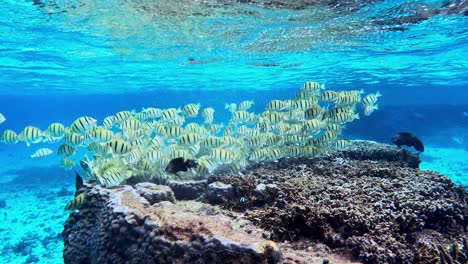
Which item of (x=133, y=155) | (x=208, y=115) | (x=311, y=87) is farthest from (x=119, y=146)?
(x=311, y=87)

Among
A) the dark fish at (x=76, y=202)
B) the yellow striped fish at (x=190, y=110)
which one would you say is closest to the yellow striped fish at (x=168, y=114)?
the yellow striped fish at (x=190, y=110)

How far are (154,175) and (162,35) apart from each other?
12433mm

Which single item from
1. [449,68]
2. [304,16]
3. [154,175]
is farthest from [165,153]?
[449,68]

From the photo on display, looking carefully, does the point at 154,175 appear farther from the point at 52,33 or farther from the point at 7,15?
the point at 52,33

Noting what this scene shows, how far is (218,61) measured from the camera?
1053 inches

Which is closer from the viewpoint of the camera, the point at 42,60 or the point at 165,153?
the point at 165,153

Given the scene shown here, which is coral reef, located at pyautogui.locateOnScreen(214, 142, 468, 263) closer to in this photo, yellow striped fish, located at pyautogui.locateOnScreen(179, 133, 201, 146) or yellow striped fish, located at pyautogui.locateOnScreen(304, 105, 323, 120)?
yellow striped fish, located at pyautogui.locateOnScreen(179, 133, 201, 146)

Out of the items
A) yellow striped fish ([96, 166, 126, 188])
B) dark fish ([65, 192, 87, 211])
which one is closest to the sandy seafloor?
dark fish ([65, 192, 87, 211])

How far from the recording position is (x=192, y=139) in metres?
7.55

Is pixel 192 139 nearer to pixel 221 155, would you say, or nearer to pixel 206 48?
pixel 221 155

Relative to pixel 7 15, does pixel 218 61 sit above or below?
below

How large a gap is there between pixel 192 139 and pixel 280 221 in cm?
341

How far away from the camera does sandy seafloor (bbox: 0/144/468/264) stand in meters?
13.5

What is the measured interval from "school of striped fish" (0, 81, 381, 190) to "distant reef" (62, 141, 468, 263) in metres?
0.70
